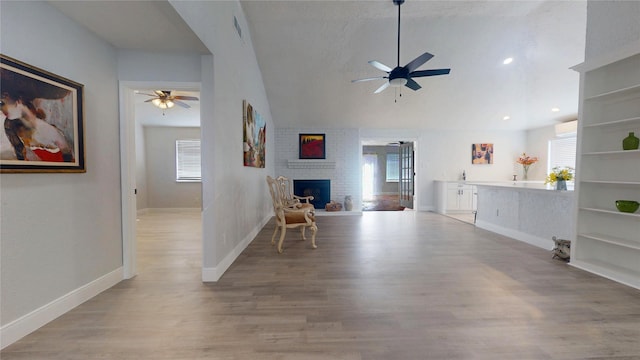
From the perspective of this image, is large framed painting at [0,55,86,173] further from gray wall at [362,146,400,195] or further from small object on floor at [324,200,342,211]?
gray wall at [362,146,400,195]

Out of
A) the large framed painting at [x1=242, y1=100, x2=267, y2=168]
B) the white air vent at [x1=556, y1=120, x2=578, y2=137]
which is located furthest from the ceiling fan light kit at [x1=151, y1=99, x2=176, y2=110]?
the white air vent at [x1=556, y1=120, x2=578, y2=137]

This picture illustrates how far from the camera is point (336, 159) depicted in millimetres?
6941

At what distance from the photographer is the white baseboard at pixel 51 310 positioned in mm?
1602

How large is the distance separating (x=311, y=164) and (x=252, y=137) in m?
3.03

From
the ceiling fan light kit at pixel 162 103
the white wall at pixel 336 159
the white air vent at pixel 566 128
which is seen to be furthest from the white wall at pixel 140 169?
the white air vent at pixel 566 128

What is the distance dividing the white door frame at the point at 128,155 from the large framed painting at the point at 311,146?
4353mm

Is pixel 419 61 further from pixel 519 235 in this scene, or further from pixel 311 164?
pixel 311 164

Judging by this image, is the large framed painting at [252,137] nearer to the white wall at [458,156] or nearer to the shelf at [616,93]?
the shelf at [616,93]

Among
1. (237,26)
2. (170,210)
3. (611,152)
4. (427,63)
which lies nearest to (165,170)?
(170,210)

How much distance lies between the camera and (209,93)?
2512 mm

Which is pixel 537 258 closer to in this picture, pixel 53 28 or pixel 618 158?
pixel 618 158

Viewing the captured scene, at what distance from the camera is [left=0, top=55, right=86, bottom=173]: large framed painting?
1.59 metres

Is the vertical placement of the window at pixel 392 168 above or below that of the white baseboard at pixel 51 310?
above

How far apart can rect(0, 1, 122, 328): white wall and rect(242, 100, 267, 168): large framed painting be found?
1.47m
